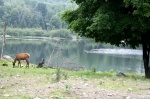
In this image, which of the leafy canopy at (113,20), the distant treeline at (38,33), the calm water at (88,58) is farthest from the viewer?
the distant treeline at (38,33)

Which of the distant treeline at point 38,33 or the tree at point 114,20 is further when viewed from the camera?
the distant treeline at point 38,33

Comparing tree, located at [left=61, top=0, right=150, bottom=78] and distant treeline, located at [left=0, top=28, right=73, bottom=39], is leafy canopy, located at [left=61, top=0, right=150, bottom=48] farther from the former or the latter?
distant treeline, located at [left=0, top=28, right=73, bottom=39]

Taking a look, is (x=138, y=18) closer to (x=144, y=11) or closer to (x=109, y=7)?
(x=144, y=11)

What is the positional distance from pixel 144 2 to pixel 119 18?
7.85ft

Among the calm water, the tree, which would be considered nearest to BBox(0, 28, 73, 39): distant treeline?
the calm water

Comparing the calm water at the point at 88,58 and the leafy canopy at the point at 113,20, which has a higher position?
the leafy canopy at the point at 113,20

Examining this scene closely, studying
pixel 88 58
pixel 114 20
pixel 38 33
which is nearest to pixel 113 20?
pixel 114 20

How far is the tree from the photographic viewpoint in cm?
1914

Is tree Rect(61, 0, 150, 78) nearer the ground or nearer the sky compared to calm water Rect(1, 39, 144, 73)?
nearer the sky

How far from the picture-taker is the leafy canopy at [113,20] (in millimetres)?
19078

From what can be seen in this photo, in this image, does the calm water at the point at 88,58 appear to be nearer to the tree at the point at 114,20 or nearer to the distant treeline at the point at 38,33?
the tree at the point at 114,20

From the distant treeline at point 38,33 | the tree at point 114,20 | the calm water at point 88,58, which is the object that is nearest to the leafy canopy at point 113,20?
the tree at point 114,20

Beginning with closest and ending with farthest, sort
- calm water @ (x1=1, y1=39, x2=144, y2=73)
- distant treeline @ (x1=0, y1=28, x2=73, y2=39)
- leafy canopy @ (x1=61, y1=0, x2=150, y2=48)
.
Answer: leafy canopy @ (x1=61, y1=0, x2=150, y2=48)
calm water @ (x1=1, y1=39, x2=144, y2=73)
distant treeline @ (x1=0, y1=28, x2=73, y2=39)

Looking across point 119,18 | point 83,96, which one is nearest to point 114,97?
point 83,96
